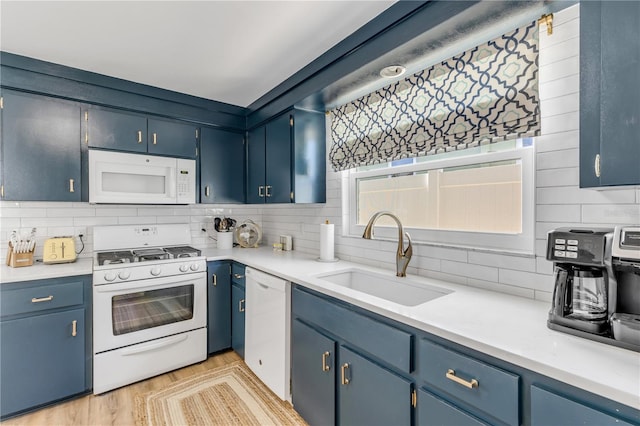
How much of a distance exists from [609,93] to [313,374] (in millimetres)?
1769

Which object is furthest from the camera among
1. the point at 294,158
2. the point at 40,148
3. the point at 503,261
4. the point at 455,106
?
the point at 294,158

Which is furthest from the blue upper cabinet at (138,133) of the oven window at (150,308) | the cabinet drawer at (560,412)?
the cabinet drawer at (560,412)

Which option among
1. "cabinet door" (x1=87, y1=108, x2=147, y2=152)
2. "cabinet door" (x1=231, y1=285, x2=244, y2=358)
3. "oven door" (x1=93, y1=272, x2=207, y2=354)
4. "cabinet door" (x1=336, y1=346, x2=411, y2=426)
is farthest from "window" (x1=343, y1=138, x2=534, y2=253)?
"cabinet door" (x1=87, y1=108, x2=147, y2=152)

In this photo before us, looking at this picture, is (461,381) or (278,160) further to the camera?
(278,160)

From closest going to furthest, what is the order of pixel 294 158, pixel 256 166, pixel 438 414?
pixel 438 414 → pixel 294 158 → pixel 256 166

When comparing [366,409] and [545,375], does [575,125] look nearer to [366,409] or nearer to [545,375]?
[545,375]

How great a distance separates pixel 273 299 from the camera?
78.8 inches

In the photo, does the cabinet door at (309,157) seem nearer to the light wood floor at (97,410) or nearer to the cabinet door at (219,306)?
the cabinet door at (219,306)

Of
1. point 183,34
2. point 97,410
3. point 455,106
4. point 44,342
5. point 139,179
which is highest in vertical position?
point 183,34

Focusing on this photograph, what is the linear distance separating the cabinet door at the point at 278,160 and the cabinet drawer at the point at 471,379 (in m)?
1.60

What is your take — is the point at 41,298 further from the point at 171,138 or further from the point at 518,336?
the point at 518,336

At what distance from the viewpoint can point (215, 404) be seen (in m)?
2.02

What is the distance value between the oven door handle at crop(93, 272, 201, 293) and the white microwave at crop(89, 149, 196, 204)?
68 centimetres

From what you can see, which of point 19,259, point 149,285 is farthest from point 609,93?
point 19,259
